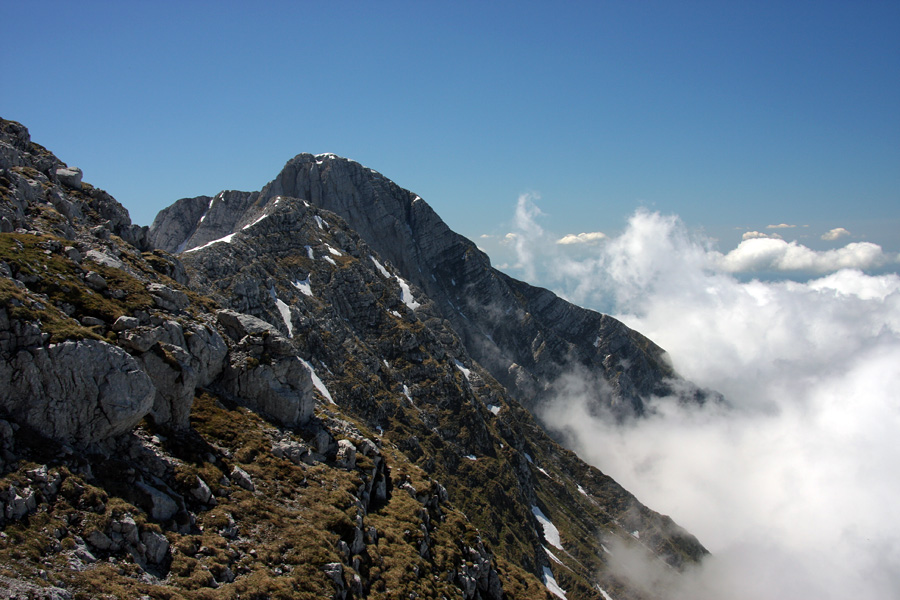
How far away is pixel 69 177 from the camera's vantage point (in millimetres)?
68125

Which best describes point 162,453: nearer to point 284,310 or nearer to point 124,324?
point 124,324

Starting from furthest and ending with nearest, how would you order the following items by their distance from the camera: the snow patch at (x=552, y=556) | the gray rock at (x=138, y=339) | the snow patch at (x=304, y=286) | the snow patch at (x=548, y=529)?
the snow patch at (x=548, y=529), the snow patch at (x=552, y=556), the snow patch at (x=304, y=286), the gray rock at (x=138, y=339)

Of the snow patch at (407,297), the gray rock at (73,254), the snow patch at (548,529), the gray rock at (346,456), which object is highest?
the snow patch at (407,297)

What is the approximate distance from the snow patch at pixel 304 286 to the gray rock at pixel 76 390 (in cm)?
10587

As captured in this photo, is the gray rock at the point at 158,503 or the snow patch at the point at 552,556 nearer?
the gray rock at the point at 158,503

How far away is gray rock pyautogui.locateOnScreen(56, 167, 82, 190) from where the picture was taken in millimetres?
67688

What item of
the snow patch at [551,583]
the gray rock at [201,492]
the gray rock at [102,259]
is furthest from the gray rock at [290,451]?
the snow patch at [551,583]

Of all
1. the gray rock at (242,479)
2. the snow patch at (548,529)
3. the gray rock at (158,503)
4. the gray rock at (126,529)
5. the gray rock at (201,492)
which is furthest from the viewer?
the snow patch at (548,529)

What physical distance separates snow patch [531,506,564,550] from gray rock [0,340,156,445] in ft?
488

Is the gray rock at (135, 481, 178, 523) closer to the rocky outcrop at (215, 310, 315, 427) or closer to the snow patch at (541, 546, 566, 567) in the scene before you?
the rocky outcrop at (215, 310, 315, 427)

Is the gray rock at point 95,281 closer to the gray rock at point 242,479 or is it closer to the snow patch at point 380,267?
the gray rock at point 242,479

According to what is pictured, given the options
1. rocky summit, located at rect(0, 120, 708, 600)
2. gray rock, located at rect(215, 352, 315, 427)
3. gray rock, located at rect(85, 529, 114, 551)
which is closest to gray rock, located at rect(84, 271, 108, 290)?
rocky summit, located at rect(0, 120, 708, 600)

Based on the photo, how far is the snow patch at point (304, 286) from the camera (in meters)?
134

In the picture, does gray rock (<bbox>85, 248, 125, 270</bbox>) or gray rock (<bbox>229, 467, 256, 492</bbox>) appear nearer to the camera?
gray rock (<bbox>229, 467, 256, 492</bbox>)
